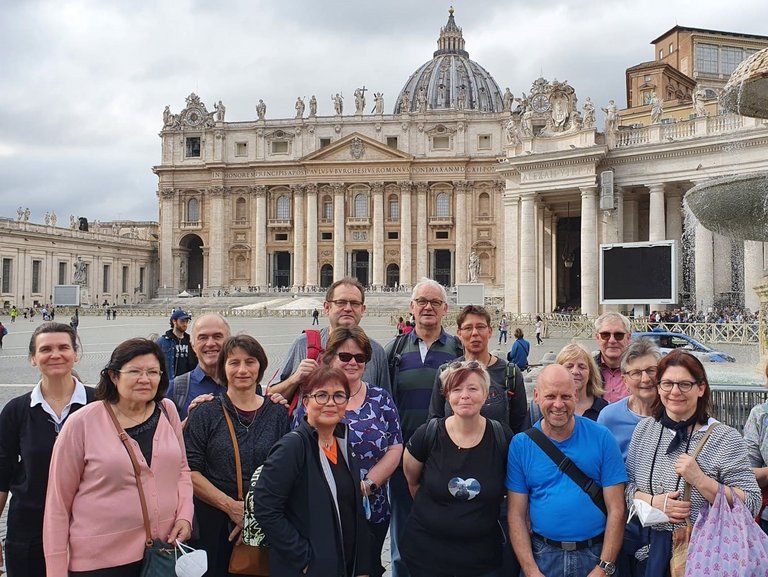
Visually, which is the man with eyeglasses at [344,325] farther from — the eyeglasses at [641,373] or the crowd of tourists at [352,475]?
the eyeglasses at [641,373]

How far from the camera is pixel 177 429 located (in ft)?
10.8

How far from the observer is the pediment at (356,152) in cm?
5709

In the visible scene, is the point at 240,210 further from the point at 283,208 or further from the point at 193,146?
the point at 193,146

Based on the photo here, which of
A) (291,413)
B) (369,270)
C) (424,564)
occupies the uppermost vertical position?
(369,270)

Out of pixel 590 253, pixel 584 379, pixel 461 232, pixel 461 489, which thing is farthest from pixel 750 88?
pixel 461 232

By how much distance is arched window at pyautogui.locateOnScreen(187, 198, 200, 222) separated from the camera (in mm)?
61438

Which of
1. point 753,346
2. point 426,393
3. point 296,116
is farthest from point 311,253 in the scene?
point 426,393

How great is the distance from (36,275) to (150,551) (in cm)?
5719

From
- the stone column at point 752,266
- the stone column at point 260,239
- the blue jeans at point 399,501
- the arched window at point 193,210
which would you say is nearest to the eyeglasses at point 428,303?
the blue jeans at point 399,501

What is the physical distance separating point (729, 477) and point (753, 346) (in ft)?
57.9

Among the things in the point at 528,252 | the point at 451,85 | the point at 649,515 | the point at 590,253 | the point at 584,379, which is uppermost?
the point at 451,85

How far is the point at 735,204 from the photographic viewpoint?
6.78 meters

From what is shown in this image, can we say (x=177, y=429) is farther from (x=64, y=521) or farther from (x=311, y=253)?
(x=311, y=253)

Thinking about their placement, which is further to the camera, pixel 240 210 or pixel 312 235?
pixel 240 210
